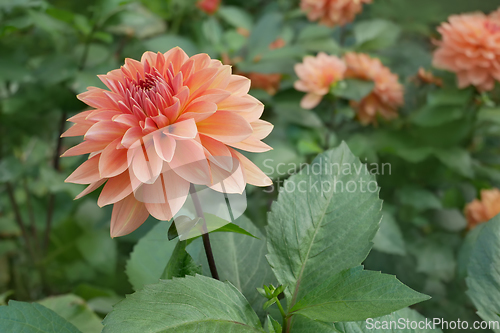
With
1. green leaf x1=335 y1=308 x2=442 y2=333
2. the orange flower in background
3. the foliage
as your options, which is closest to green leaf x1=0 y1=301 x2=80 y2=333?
the foliage

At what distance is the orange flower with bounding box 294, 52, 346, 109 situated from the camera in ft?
2.12

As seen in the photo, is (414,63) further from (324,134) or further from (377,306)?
(377,306)

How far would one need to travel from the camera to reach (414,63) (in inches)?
35.3

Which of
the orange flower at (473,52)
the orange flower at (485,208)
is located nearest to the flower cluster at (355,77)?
the orange flower at (473,52)

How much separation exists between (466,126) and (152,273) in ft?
2.12

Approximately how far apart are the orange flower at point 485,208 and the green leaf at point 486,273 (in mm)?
339

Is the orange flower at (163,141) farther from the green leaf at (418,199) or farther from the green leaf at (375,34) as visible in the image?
the green leaf at (375,34)

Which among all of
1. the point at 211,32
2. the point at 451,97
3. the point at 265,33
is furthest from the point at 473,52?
the point at 211,32

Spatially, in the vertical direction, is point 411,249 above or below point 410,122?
below

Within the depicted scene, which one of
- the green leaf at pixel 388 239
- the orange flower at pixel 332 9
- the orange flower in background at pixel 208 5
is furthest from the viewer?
the orange flower in background at pixel 208 5

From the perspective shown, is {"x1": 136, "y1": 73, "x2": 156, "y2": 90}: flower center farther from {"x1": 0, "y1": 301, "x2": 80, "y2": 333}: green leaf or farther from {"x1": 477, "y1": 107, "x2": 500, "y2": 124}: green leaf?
{"x1": 477, "y1": 107, "x2": 500, "y2": 124}: green leaf

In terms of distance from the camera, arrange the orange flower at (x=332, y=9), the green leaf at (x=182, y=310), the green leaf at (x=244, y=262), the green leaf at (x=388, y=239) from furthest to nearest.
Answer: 1. the orange flower at (x=332, y=9)
2. the green leaf at (x=388, y=239)
3. the green leaf at (x=244, y=262)
4. the green leaf at (x=182, y=310)

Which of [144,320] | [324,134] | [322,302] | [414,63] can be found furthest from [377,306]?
[414,63]

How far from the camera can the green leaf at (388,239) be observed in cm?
55
